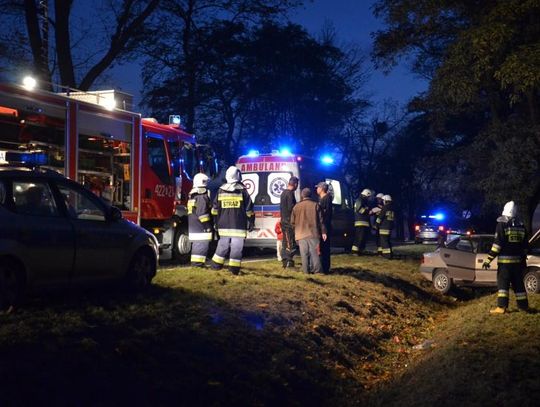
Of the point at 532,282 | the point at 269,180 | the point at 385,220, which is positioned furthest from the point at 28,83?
the point at 532,282

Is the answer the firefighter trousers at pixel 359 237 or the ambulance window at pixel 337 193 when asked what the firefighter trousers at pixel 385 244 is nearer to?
the firefighter trousers at pixel 359 237

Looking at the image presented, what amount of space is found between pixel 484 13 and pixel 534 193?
467 centimetres

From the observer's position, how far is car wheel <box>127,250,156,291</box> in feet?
27.6

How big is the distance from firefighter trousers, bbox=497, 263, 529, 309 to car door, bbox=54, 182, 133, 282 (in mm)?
5309

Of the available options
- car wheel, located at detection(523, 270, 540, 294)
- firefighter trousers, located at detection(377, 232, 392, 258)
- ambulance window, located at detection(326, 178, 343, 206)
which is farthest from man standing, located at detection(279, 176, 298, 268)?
ambulance window, located at detection(326, 178, 343, 206)

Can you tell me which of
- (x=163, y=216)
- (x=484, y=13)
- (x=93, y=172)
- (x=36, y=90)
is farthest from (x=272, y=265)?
(x=484, y=13)

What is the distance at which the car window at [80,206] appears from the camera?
7.56 metres

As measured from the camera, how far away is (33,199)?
7113 millimetres

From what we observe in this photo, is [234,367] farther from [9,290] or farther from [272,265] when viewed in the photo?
[272,265]

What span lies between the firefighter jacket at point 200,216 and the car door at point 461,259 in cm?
571

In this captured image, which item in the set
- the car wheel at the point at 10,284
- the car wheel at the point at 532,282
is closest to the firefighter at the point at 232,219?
the car wheel at the point at 10,284

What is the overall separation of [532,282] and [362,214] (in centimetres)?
534

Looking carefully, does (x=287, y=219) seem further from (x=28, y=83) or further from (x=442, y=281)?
(x=28, y=83)

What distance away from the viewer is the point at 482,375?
6246mm
